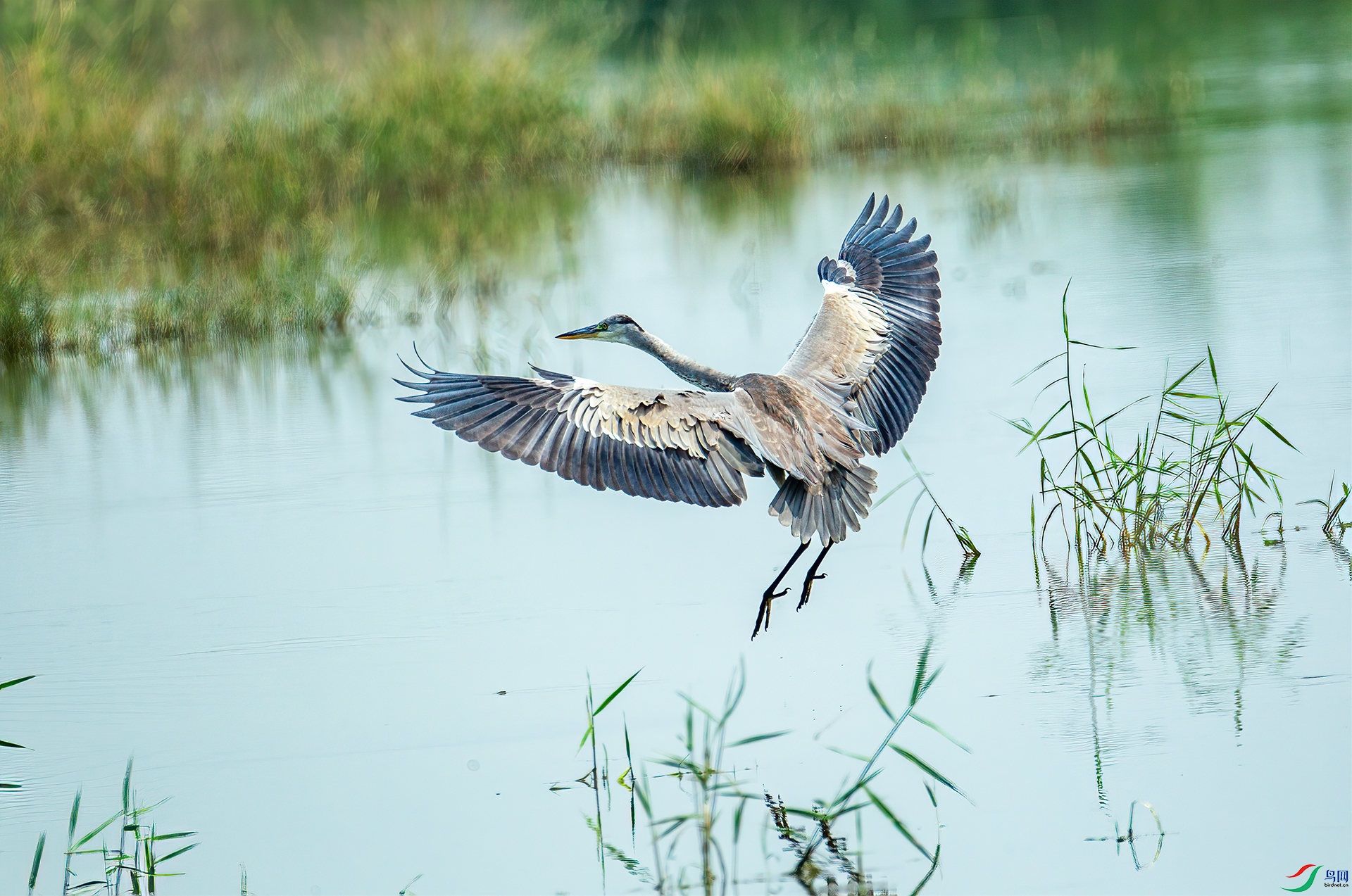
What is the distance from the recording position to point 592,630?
16.8ft

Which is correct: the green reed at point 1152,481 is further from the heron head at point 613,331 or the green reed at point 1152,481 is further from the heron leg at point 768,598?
the heron head at point 613,331

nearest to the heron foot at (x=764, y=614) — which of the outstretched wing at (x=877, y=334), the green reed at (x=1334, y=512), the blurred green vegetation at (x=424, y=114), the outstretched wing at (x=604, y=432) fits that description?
the outstretched wing at (x=604, y=432)

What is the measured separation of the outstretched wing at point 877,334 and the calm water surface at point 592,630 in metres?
0.50

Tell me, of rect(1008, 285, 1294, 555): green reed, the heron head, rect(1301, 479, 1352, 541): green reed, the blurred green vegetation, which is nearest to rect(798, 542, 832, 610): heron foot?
rect(1008, 285, 1294, 555): green reed

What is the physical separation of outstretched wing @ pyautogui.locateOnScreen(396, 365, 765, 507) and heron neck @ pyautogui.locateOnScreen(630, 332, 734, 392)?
0.64m

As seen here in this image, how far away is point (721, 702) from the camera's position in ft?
14.5

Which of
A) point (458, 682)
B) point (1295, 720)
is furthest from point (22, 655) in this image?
point (1295, 720)

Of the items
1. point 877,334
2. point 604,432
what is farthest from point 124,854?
point 877,334

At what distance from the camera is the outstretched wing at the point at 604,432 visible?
5.03 m

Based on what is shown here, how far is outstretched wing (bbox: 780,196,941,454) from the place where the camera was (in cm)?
573

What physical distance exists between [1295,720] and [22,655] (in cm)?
403

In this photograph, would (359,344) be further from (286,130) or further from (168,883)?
(168,883)

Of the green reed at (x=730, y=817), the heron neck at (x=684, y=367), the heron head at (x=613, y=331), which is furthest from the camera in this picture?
the heron head at (x=613, y=331)

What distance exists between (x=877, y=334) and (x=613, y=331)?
1178 millimetres
